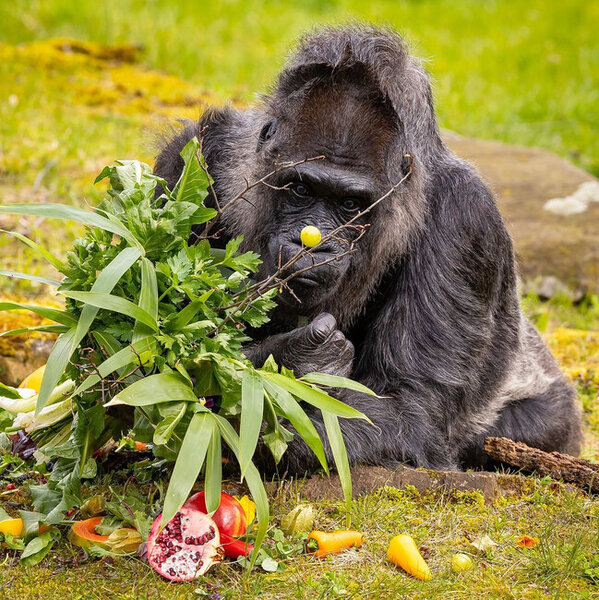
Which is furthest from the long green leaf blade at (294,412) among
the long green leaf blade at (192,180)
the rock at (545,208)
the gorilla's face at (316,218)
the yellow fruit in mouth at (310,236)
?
the rock at (545,208)

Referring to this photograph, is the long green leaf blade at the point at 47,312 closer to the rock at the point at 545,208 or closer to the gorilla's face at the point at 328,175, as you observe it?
the gorilla's face at the point at 328,175

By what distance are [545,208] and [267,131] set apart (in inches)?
233

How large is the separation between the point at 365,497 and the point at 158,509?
1.04 metres

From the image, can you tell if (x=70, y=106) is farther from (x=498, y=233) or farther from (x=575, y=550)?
(x=575, y=550)

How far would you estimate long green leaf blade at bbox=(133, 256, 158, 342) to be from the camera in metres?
3.66

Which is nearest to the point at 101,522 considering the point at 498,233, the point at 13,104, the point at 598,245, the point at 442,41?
the point at 498,233

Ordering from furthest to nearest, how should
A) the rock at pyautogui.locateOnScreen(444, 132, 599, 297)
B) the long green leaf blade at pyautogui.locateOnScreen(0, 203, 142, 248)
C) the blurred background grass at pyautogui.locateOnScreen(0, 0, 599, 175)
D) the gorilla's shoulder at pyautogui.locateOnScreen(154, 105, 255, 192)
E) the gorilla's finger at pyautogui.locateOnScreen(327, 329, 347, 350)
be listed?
the blurred background grass at pyautogui.locateOnScreen(0, 0, 599, 175), the rock at pyautogui.locateOnScreen(444, 132, 599, 297), the gorilla's shoulder at pyautogui.locateOnScreen(154, 105, 255, 192), the gorilla's finger at pyautogui.locateOnScreen(327, 329, 347, 350), the long green leaf blade at pyautogui.locateOnScreen(0, 203, 142, 248)

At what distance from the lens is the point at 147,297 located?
3.67 meters

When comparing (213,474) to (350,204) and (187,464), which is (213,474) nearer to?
(187,464)

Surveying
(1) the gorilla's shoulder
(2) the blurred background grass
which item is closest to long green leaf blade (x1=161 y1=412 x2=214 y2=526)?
(1) the gorilla's shoulder

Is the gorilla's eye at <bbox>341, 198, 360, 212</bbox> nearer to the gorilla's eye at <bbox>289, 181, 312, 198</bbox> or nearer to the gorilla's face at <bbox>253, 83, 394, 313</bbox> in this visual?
the gorilla's face at <bbox>253, 83, 394, 313</bbox>

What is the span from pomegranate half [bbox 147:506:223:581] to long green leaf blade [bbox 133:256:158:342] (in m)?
0.77

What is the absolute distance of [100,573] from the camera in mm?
3629

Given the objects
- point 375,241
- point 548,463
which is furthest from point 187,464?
point 548,463
